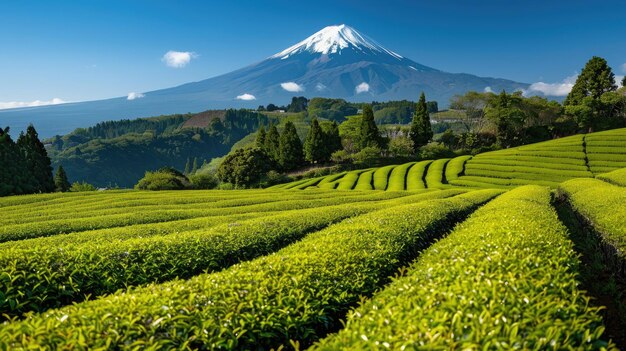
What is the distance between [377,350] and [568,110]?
97766 millimetres

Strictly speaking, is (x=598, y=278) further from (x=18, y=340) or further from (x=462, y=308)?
(x=18, y=340)

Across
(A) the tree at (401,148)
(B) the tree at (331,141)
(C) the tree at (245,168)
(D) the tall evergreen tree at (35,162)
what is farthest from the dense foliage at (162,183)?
(A) the tree at (401,148)

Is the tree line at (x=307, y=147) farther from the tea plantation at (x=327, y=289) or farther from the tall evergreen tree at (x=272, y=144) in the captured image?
the tea plantation at (x=327, y=289)

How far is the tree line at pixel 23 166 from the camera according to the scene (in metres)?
52.8

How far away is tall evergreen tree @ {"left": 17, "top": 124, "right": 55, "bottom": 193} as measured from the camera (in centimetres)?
5775

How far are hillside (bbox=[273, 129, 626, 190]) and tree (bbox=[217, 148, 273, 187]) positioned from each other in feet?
57.2

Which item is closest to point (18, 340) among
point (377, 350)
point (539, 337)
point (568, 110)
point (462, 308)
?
point (377, 350)

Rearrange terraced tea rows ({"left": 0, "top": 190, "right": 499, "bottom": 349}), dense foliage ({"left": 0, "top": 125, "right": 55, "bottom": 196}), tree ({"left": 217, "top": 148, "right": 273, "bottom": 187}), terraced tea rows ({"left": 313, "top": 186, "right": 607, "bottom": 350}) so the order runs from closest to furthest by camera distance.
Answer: terraced tea rows ({"left": 313, "top": 186, "right": 607, "bottom": 350}) → terraced tea rows ({"left": 0, "top": 190, "right": 499, "bottom": 349}) → dense foliage ({"left": 0, "top": 125, "right": 55, "bottom": 196}) → tree ({"left": 217, "top": 148, "right": 273, "bottom": 187})

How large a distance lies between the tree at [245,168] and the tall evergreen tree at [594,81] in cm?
7390

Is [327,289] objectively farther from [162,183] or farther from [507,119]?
[507,119]

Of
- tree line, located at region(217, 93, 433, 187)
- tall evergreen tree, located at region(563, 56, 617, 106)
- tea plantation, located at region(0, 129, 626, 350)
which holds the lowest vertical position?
tea plantation, located at region(0, 129, 626, 350)

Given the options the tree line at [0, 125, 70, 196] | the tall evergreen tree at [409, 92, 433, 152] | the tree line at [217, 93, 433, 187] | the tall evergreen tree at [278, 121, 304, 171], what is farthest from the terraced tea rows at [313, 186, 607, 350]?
the tall evergreen tree at [409, 92, 433, 152]

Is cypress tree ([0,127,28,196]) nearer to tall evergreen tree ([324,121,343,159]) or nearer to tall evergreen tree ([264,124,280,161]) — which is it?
tall evergreen tree ([264,124,280,161])

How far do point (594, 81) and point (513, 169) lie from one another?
194ft
